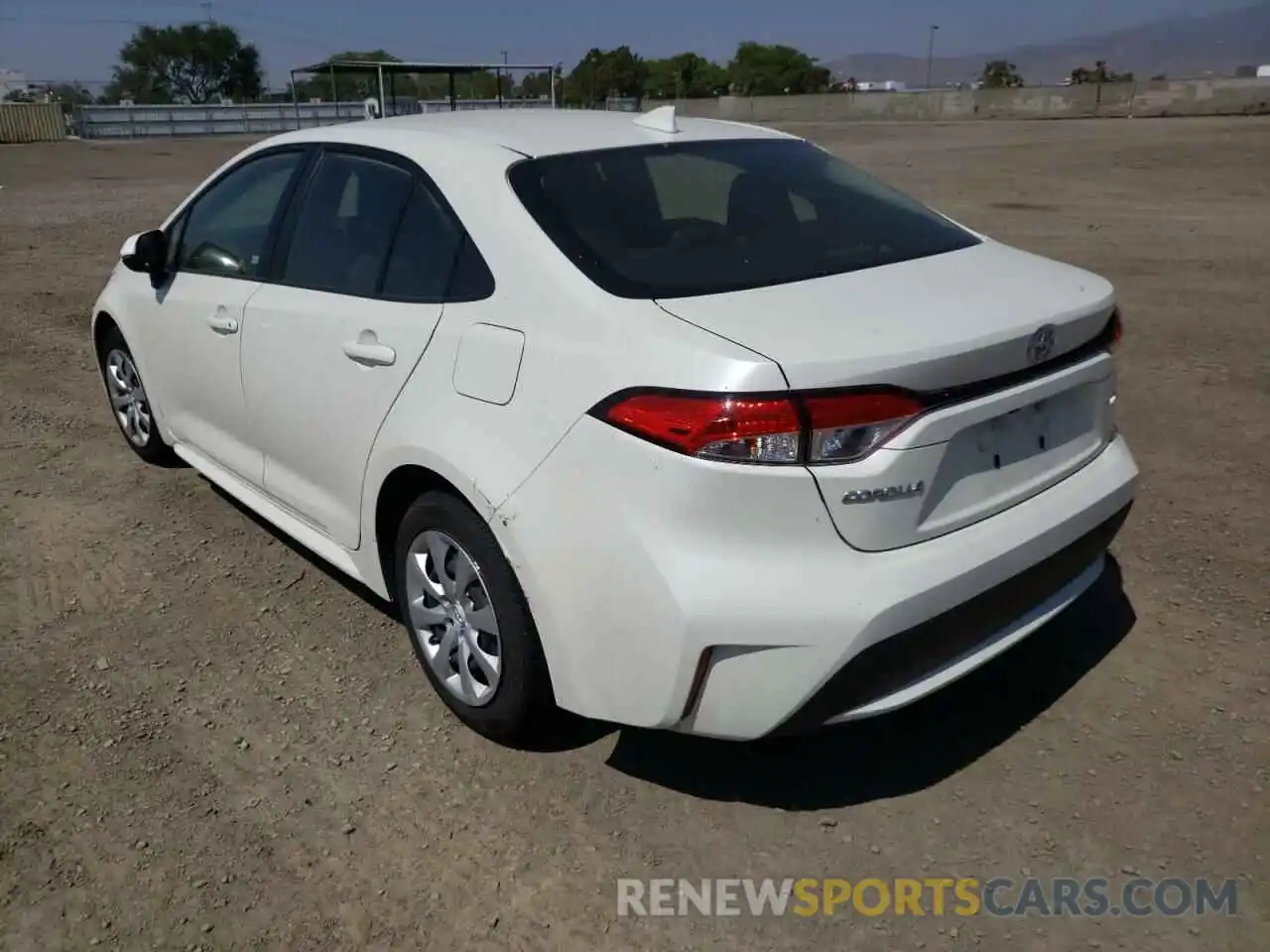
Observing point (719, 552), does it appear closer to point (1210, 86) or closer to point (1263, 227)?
point (1263, 227)

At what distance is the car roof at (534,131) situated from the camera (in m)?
3.14

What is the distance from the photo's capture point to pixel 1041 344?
99.7 inches

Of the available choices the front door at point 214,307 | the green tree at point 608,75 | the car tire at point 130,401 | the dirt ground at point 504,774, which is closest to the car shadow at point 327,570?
the dirt ground at point 504,774

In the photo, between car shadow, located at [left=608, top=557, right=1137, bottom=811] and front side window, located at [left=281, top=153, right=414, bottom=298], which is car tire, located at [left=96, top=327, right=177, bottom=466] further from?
car shadow, located at [left=608, top=557, right=1137, bottom=811]

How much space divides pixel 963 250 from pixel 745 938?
6.51 feet

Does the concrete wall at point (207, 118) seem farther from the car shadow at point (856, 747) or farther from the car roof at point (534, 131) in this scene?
the car shadow at point (856, 747)

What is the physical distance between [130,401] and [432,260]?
2.76 m

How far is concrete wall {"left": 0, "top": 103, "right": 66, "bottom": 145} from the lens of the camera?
37562mm

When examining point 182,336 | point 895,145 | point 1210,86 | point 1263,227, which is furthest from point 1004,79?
point 182,336

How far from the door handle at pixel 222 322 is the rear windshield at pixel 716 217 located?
1429 mm

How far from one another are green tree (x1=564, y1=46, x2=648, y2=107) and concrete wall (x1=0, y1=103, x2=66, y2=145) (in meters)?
43.3

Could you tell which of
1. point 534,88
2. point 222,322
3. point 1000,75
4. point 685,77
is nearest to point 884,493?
point 222,322

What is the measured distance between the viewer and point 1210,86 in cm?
3853

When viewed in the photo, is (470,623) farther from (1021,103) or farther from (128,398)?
(1021,103)
